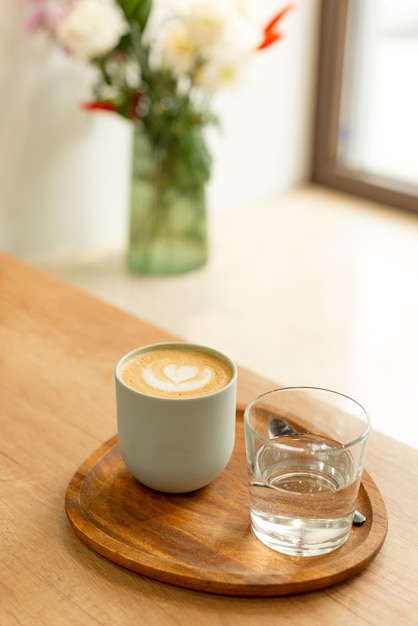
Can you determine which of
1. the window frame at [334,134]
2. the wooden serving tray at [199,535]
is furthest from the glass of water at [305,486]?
the window frame at [334,134]

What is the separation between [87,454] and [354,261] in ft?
3.80

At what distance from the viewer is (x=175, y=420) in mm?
688

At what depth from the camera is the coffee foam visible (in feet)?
2.34

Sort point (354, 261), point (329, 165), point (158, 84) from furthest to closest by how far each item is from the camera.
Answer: point (329, 165)
point (354, 261)
point (158, 84)

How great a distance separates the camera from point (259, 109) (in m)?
2.13

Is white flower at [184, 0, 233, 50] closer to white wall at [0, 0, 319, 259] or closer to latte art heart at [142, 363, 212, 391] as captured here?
white wall at [0, 0, 319, 259]

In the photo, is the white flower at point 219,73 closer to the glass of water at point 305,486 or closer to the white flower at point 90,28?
the white flower at point 90,28

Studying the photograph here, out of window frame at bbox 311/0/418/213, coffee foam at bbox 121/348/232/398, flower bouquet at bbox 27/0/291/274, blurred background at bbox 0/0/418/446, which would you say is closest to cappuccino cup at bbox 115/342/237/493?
coffee foam at bbox 121/348/232/398

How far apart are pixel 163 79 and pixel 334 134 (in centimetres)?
80

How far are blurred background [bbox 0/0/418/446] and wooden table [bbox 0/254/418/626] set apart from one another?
1.33 feet

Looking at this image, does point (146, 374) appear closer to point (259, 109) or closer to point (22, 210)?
point (22, 210)

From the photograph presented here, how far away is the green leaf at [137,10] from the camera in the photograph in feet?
4.92

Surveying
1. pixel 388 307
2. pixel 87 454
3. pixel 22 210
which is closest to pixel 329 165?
pixel 388 307

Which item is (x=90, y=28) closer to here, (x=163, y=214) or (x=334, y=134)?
(x=163, y=214)
